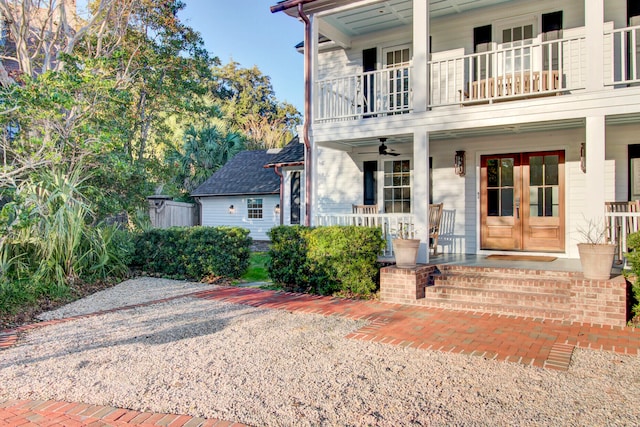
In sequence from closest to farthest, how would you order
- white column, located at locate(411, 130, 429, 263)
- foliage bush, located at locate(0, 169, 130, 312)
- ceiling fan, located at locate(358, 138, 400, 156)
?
foliage bush, located at locate(0, 169, 130, 312) < white column, located at locate(411, 130, 429, 263) < ceiling fan, located at locate(358, 138, 400, 156)

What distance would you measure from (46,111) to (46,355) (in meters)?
4.74

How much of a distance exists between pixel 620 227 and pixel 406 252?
3.62 meters

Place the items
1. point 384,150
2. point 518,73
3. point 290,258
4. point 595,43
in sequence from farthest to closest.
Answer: point 384,150 < point 518,73 < point 290,258 < point 595,43

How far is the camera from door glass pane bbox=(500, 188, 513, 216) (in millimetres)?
9102

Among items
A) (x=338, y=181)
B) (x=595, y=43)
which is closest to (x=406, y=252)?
(x=595, y=43)

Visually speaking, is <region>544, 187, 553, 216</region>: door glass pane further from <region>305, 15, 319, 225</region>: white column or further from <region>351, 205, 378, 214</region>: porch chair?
<region>305, 15, 319, 225</region>: white column

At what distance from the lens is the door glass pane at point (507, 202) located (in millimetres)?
9102

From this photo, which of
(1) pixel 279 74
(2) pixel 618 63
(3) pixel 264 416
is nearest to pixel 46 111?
(3) pixel 264 416

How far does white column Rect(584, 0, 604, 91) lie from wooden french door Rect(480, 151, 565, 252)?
224 cm

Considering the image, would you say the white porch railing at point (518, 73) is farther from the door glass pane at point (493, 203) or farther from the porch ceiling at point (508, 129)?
the door glass pane at point (493, 203)

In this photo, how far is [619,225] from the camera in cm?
726

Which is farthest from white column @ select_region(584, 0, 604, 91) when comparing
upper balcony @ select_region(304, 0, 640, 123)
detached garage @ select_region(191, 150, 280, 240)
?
detached garage @ select_region(191, 150, 280, 240)

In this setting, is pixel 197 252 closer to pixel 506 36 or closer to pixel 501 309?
pixel 501 309

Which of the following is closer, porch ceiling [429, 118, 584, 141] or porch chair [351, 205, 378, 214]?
porch ceiling [429, 118, 584, 141]
